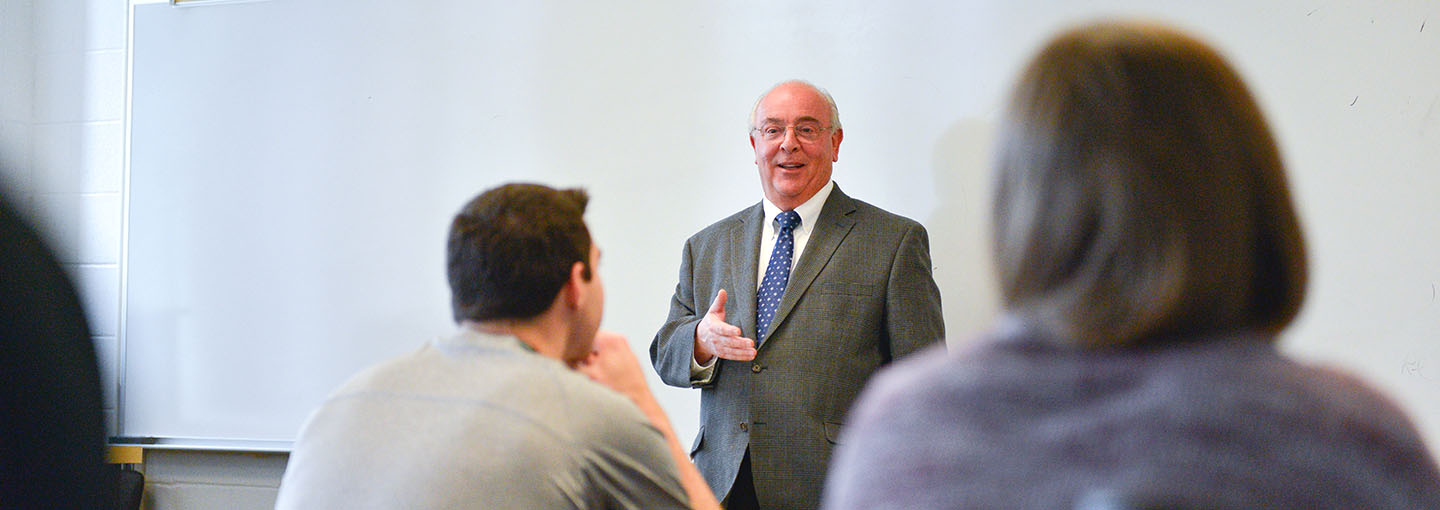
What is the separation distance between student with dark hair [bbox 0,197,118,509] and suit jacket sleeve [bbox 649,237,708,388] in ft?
5.45

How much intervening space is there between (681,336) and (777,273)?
25 cm

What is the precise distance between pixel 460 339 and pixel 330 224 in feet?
6.62

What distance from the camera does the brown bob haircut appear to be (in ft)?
2.44

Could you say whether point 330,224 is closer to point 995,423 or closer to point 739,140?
point 739,140

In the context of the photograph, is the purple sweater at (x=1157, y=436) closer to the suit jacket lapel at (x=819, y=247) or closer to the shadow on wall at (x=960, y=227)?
the suit jacket lapel at (x=819, y=247)

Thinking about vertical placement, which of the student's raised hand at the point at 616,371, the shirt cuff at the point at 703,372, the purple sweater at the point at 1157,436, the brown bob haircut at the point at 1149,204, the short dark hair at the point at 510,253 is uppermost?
the brown bob haircut at the point at 1149,204

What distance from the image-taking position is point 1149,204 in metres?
0.75

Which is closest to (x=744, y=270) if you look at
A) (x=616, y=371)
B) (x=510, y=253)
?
(x=616, y=371)

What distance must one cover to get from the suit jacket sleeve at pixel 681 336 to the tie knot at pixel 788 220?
0.81 ft

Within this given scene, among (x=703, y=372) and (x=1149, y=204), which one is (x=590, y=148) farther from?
(x=1149, y=204)

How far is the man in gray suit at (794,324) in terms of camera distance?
2.25 meters

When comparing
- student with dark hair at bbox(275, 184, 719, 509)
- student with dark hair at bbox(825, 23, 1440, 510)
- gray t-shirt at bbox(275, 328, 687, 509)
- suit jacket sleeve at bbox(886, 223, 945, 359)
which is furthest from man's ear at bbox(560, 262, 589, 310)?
suit jacket sleeve at bbox(886, 223, 945, 359)

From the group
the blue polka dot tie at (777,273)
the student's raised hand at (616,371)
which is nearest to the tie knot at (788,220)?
the blue polka dot tie at (777,273)

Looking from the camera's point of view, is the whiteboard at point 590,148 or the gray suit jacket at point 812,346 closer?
the gray suit jacket at point 812,346
